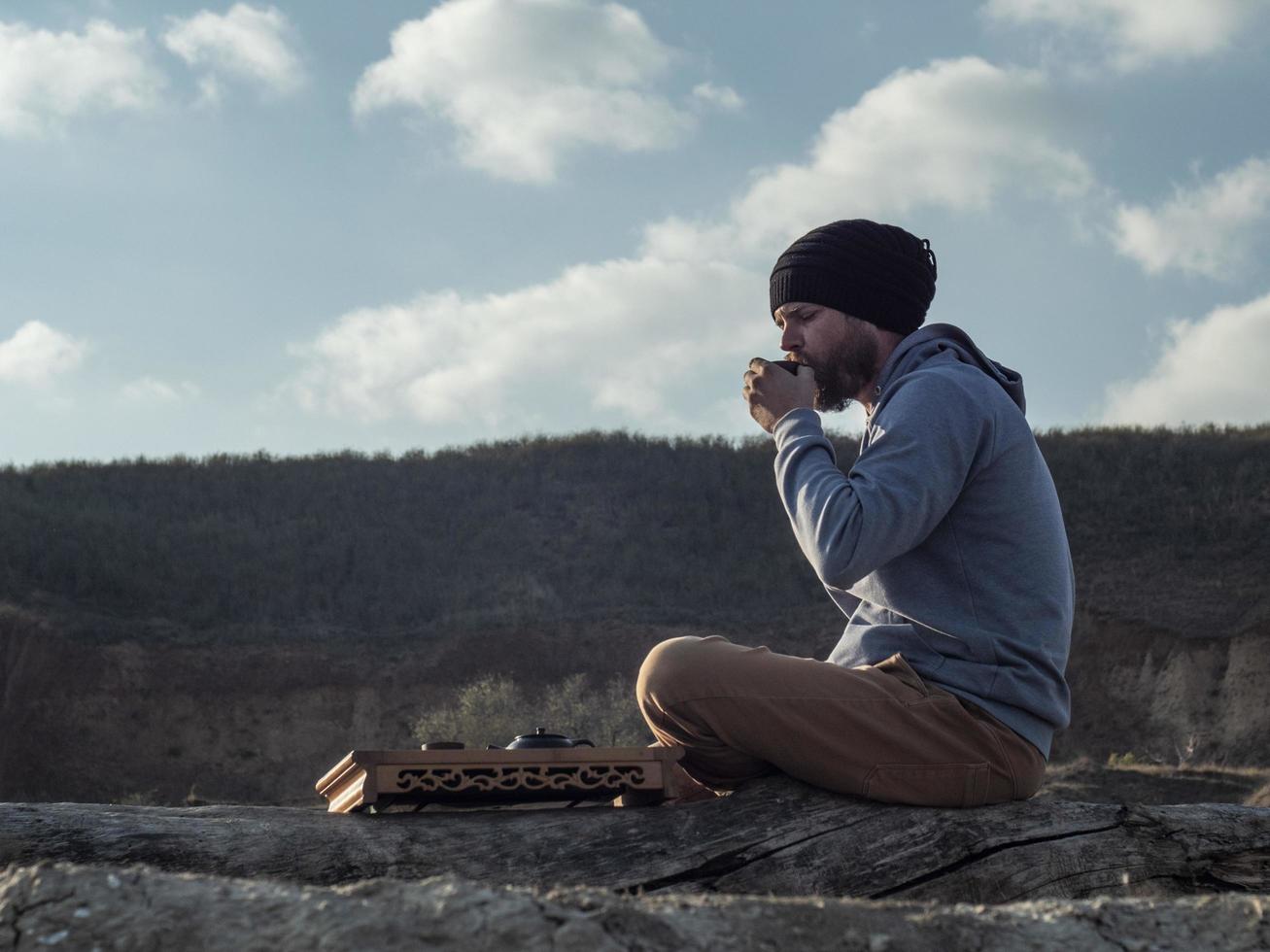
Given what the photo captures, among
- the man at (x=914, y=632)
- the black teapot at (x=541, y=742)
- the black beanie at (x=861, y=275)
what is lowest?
the black teapot at (x=541, y=742)

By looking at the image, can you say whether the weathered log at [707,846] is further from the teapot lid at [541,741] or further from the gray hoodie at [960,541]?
the gray hoodie at [960,541]

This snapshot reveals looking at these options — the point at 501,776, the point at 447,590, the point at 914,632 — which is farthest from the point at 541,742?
the point at 447,590

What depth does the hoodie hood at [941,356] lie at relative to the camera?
3.52m

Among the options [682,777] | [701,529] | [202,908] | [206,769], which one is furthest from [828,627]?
[202,908]

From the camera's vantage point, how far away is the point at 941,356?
3.47 m

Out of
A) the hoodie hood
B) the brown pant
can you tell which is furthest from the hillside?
the hoodie hood

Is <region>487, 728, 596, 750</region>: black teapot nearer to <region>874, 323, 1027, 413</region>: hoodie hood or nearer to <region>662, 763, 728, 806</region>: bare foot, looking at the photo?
<region>662, 763, 728, 806</region>: bare foot

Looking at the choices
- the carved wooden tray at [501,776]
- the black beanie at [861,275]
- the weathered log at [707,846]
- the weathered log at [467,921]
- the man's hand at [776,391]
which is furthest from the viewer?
the black beanie at [861,275]

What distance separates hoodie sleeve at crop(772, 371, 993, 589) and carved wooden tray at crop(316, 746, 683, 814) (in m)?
0.66

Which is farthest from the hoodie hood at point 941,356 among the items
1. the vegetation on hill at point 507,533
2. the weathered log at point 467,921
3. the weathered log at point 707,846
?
the vegetation on hill at point 507,533

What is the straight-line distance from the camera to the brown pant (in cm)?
320

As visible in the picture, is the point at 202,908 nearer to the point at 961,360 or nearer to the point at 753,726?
the point at 753,726

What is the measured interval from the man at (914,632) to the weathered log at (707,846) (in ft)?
0.33

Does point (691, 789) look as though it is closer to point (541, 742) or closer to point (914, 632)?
point (541, 742)
